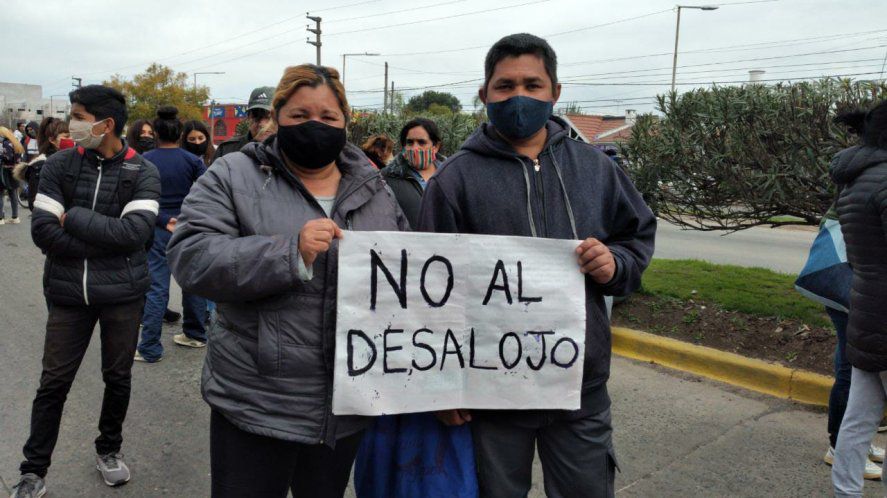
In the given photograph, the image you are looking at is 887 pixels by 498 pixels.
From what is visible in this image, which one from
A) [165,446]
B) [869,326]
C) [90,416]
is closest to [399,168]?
[165,446]

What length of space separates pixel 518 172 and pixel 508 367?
63cm

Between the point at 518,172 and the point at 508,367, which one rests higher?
the point at 518,172

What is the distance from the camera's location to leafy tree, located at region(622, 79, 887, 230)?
211 inches

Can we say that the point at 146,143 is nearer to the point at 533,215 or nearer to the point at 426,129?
the point at 426,129

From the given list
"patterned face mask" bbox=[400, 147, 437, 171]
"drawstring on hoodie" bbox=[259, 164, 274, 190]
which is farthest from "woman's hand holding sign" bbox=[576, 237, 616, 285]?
"patterned face mask" bbox=[400, 147, 437, 171]

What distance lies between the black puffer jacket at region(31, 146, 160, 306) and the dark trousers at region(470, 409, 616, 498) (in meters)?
2.07

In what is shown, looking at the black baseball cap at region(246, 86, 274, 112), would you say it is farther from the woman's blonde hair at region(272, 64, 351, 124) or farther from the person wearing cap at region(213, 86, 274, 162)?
the woman's blonde hair at region(272, 64, 351, 124)

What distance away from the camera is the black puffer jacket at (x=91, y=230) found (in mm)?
3322

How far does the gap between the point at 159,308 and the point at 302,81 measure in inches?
157

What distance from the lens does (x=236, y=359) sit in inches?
82.7

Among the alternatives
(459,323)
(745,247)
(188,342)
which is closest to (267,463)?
(459,323)

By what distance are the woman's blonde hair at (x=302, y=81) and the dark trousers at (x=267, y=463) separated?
39.9 inches

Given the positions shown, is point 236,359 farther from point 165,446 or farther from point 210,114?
point 210,114

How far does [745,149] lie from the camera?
5809 mm
